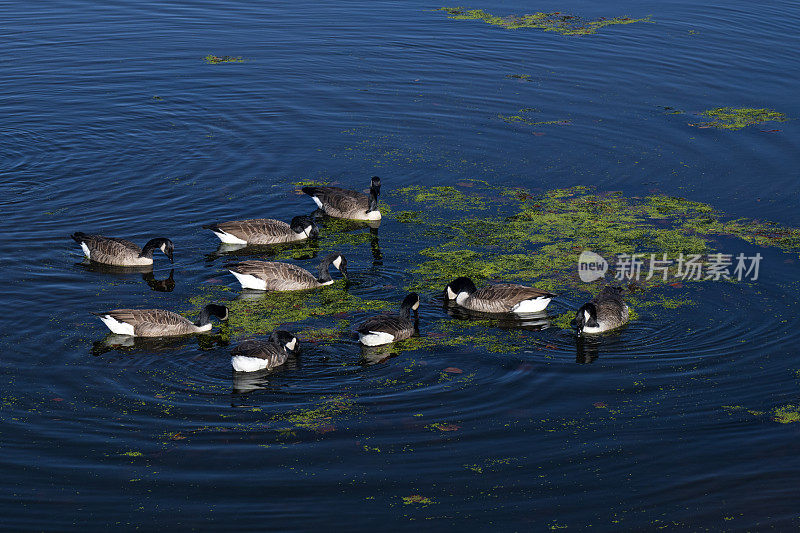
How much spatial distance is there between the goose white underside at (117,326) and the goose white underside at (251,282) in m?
2.42

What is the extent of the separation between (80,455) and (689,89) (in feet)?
67.6

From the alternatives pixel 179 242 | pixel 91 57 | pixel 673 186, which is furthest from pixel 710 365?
pixel 91 57

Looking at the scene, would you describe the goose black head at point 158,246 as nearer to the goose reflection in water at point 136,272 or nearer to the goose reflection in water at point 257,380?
the goose reflection in water at point 136,272

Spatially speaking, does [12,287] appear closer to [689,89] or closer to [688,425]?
[688,425]

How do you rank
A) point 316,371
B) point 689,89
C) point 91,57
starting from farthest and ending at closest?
point 91,57 → point 689,89 → point 316,371

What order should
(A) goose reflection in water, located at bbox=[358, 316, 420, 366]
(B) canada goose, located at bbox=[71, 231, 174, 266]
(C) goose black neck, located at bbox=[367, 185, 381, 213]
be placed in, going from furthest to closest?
(C) goose black neck, located at bbox=[367, 185, 381, 213] < (B) canada goose, located at bbox=[71, 231, 174, 266] < (A) goose reflection in water, located at bbox=[358, 316, 420, 366]

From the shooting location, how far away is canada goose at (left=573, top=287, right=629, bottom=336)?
45.1 ft

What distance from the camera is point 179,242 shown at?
1739 cm

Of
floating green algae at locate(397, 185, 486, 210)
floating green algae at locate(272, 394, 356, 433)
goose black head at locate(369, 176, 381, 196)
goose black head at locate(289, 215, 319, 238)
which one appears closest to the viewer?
floating green algae at locate(272, 394, 356, 433)

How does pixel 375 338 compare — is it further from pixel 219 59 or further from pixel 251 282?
pixel 219 59

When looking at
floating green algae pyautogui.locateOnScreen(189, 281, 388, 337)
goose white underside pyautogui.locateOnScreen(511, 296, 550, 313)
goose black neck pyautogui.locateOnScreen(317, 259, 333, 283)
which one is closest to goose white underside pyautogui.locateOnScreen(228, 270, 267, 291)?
floating green algae pyautogui.locateOnScreen(189, 281, 388, 337)

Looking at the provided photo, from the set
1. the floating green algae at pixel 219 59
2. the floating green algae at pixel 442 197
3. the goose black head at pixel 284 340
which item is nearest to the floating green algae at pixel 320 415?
the goose black head at pixel 284 340

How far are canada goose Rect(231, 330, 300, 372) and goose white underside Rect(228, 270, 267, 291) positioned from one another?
2.59m

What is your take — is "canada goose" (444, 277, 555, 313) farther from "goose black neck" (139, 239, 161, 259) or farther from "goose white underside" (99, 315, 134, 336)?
"goose black neck" (139, 239, 161, 259)
